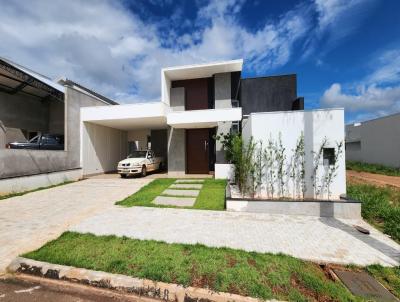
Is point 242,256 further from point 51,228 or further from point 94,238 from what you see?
point 51,228

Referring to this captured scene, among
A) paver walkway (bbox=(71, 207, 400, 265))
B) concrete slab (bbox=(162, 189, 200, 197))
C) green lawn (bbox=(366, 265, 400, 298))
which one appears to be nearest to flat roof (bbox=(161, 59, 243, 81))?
concrete slab (bbox=(162, 189, 200, 197))

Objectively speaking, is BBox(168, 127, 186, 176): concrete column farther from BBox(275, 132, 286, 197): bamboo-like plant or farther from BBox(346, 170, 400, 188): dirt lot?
BBox(346, 170, 400, 188): dirt lot

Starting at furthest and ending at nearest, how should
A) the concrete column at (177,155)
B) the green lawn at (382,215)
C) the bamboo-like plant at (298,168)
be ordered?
the concrete column at (177,155) → the bamboo-like plant at (298,168) → the green lawn at (382,215)

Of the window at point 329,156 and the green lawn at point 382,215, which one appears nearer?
the green lawn at point 382,215

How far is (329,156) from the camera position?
707cm

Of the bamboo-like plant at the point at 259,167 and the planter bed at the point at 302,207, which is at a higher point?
the bamboo-like plant at the point at 259,167

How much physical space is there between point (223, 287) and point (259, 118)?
592cm

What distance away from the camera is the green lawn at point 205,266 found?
2961mm

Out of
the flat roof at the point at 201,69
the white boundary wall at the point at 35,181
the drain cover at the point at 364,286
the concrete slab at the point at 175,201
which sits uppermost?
the flat roof at the point at 201,69

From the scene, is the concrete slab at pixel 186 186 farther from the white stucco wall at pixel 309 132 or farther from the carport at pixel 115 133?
the carport at pixel 115 133

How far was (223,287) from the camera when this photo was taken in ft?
9.79

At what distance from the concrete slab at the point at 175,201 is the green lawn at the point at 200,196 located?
0.19 meters

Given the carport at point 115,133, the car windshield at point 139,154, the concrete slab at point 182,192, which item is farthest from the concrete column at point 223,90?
the concrete slab at point 182,192

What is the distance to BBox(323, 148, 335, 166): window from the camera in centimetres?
704
